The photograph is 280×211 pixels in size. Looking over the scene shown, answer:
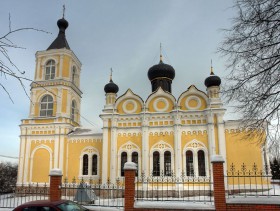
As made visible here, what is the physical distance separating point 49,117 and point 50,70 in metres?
3.85

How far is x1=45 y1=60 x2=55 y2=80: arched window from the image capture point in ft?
73.8

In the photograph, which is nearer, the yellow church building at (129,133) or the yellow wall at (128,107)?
the yellow church building at (129,133)

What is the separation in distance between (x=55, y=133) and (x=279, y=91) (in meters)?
17.0

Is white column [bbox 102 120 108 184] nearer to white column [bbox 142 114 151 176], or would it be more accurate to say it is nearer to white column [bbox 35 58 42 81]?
white column [bbox 142 114 151 176]

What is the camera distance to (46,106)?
22.0 m

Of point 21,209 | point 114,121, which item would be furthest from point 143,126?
point 21,209

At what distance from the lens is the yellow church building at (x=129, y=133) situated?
1809 centimetres

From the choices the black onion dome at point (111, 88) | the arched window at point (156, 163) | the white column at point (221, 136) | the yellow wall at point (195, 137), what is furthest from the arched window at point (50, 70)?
the white column at point (221, 136)

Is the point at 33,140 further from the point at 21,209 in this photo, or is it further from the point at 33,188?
the point at 21,209

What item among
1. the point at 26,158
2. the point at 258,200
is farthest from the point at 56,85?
the point at 258,200

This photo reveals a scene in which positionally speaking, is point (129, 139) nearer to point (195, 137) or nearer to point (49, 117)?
point (195, 137)

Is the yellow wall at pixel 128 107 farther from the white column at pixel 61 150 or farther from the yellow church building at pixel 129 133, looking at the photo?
the white column at pixel 61 150

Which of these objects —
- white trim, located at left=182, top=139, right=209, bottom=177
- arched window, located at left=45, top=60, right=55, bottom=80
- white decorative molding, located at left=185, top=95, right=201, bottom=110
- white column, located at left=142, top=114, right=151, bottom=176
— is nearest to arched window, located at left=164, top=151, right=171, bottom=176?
white trim, located at left=182, top=139, right=209, bottom=177

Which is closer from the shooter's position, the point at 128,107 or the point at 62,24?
the point at 128,107
